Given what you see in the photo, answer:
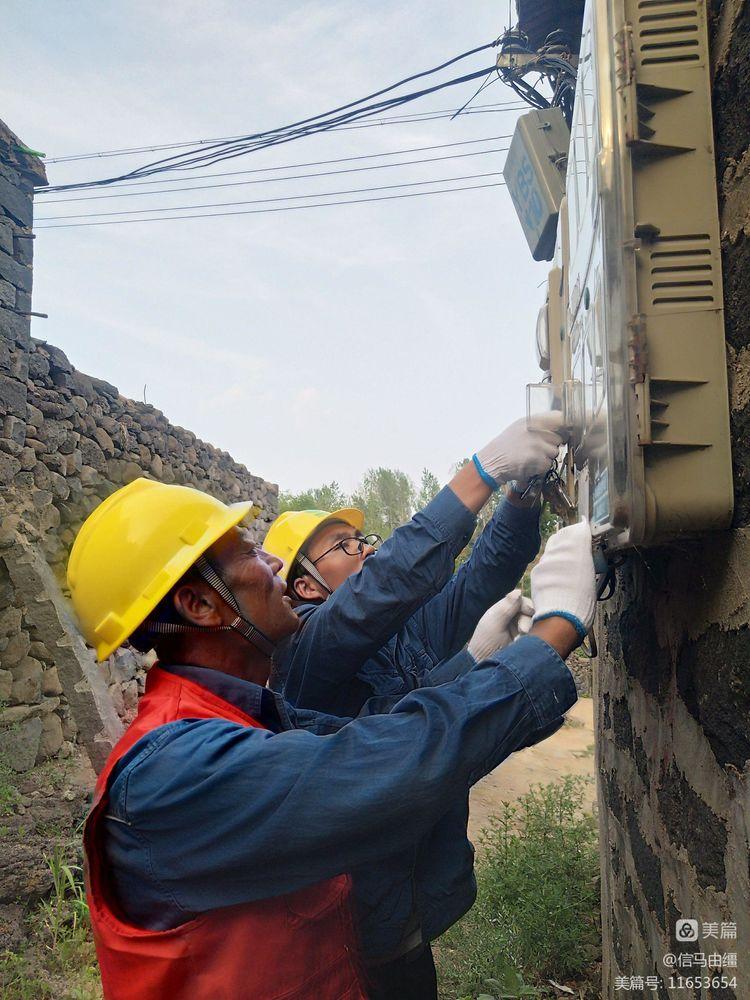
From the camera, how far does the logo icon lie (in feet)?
4.23

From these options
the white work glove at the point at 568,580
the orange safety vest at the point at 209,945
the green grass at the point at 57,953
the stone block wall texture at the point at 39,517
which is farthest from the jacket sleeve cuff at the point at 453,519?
the stone block wall texture at the point at 39,517

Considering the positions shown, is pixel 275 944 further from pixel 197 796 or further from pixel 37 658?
pixel 37 658

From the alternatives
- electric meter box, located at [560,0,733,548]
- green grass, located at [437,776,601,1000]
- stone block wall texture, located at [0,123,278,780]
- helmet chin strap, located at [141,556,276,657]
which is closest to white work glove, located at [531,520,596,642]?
electric meter box, located at [560,0,733,548]

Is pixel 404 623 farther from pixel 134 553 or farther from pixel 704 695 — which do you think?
pixel 704 695

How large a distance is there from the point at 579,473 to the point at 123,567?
1.20 m

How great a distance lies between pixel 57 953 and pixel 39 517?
2.74 meters

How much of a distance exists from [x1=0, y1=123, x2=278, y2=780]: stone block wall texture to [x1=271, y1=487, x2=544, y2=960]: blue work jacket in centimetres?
338

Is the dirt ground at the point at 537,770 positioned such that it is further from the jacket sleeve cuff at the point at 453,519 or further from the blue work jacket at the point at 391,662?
the jacket sleeve cuff at the point at 453,519

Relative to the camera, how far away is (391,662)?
234 centimetres

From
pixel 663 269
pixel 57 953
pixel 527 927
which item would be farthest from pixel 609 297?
pixel 57 953

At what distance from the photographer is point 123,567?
159cm

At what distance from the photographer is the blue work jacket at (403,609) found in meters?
1.84

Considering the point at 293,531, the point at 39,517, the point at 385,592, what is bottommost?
the point at 385,592

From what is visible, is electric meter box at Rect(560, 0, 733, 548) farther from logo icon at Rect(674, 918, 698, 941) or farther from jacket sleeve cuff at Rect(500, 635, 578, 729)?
logo icon at Rect(674, 918, 698, 941)
